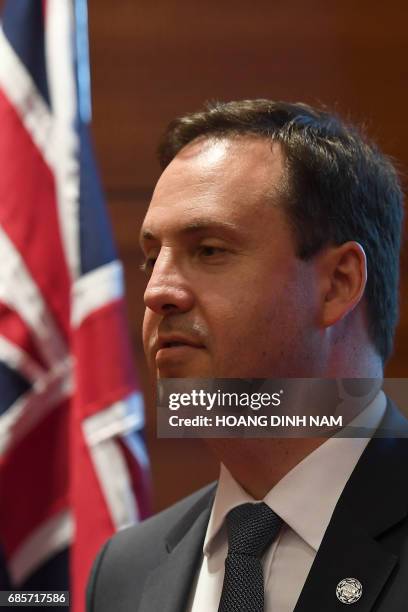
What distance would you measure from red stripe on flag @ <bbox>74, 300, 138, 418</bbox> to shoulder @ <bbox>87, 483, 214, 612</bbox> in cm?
21

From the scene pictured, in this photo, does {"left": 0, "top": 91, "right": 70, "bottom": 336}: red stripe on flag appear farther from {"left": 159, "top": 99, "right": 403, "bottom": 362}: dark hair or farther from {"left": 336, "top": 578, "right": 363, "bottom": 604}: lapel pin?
{"left": 336, "top": 578, "right": 363, "bottom": 604}: lapel pin

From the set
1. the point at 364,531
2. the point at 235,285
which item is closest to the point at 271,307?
the point at 235,285

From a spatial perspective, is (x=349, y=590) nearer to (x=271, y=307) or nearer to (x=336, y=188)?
(x=271, y=307)

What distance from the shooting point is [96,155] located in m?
1.40

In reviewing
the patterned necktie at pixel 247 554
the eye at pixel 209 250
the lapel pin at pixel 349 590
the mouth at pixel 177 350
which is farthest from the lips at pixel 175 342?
the lapel pin at pixel 349 590

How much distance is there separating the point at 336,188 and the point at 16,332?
577 millimetres

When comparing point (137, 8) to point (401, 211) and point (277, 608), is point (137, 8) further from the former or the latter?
point (277, 608)

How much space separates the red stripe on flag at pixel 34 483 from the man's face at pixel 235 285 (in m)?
0.36

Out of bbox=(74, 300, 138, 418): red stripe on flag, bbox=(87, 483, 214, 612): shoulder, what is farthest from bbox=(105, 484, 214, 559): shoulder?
bbox=(74, 300, 138, 418): red stripe on flag

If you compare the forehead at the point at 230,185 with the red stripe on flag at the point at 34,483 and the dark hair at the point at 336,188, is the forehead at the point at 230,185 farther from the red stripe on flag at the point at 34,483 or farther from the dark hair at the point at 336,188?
the red stripe on flag at the point at 34,483

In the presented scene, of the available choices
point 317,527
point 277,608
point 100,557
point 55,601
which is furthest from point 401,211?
point 55,601

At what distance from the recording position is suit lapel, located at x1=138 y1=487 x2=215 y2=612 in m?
1.08

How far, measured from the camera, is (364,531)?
0.98 m

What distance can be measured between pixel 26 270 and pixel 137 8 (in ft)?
1.48
